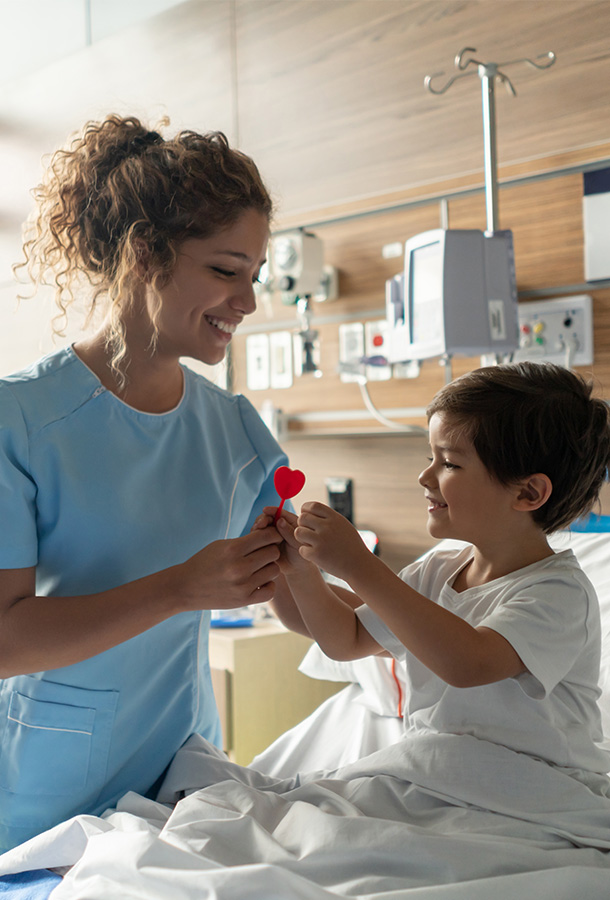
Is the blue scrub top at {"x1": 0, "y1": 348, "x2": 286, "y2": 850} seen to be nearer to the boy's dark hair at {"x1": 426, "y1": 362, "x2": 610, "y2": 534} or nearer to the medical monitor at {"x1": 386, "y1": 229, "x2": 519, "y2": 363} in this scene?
the boy's dark hair at {"x1": 426, "y1": 362, "x2": 610, "y2": 534}

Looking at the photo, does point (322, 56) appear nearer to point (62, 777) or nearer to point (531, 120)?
point (531, 120)

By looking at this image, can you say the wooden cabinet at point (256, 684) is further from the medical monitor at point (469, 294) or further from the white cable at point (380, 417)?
the medical monitor at point (469, 294)

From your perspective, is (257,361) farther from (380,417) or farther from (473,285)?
(473,285)

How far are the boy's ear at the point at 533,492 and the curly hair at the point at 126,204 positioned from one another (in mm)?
622

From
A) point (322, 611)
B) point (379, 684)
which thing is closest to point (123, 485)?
point (322, 611)

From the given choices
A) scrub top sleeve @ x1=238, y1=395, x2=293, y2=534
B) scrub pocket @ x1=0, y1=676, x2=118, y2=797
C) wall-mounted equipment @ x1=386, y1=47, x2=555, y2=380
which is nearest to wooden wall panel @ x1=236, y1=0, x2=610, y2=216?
wall-mounted equipment @ x1=386, y1=47, x2=555, y2=380

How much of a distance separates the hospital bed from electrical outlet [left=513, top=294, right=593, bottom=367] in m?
1.30

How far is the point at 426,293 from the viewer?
2.17 metres

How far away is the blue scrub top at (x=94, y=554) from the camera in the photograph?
1.30 meters

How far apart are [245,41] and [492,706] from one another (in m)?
2.70

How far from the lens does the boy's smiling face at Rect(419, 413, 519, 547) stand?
1321 millimetres

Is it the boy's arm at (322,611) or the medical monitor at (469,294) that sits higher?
the medical monitor at (469,294)

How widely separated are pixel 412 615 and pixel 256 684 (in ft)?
4.27

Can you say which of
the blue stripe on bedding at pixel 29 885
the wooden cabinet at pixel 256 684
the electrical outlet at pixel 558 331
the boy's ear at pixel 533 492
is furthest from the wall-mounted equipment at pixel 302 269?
the blue stripe on bedding at pixel 29 885
